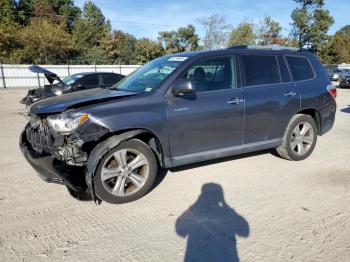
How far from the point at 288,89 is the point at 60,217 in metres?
3.90

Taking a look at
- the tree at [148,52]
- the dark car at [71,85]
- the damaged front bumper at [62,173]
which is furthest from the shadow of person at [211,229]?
the tree at [148,52]

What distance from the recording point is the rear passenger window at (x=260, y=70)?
486 centimetres

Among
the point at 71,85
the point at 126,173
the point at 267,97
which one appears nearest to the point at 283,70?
the point at 267,97

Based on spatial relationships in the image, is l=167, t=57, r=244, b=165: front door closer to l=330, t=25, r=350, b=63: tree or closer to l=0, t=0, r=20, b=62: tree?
l=0, t=0, r=20, b=62: tree

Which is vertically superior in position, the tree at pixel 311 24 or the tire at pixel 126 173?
the tree at pixel 311 24

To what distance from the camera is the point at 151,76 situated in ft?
15.4

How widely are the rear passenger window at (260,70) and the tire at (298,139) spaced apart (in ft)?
2.70

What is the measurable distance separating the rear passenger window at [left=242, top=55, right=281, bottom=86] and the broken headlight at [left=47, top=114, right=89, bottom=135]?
99.6 inches

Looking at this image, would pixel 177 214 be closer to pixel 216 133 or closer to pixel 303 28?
pixel 216 133

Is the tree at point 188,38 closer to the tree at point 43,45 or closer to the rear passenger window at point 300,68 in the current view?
the tree at point 43,45

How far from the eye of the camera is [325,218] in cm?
355

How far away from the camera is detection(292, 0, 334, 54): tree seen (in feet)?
164

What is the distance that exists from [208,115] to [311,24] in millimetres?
53950

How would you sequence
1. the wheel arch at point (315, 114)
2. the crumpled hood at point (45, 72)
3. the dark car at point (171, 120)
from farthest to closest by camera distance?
the crumpled hood at point (45, 72)
the wheel arch at point (315, 114)
the dark car at point (171, 120)
